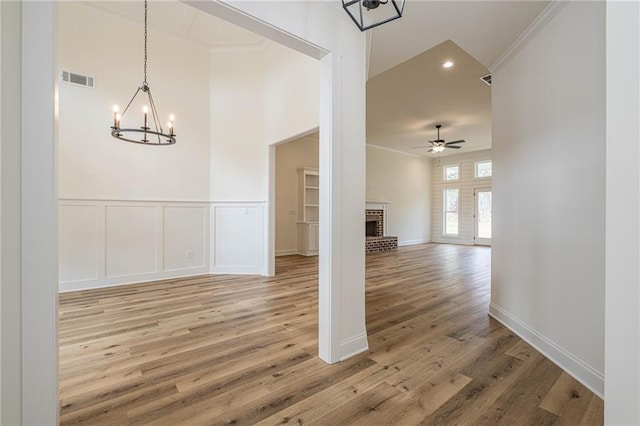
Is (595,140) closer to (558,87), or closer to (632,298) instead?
(558,87)

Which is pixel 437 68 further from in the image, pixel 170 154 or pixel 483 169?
pixel 483 169

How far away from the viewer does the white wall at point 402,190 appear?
29.5 feet

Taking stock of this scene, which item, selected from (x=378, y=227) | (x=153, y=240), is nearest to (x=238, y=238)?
(x=153, y=240)

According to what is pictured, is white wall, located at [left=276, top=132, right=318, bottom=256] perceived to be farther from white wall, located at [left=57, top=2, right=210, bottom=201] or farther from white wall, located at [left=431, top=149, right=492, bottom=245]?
white wall, located at [left=431, top=149, right=492, bottom=245]

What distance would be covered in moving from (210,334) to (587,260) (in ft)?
9.32

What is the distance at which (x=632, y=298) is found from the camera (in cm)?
71

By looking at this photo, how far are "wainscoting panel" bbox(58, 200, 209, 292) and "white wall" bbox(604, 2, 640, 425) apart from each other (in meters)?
4.85

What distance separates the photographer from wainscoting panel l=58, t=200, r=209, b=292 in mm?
3711

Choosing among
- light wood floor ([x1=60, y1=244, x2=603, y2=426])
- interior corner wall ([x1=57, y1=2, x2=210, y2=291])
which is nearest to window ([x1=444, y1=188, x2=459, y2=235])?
light wood floor ([x1=60, y1=244, x2=603, y2=426])

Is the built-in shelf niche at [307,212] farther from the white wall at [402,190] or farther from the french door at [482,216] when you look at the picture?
the french door at [482,216]

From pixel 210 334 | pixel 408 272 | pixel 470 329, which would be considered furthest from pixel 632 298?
pixel 408 272

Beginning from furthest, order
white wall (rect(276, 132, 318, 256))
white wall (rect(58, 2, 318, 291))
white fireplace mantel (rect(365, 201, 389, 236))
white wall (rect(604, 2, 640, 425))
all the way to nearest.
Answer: white fireplace mantel (rect(365, 201, 389, 236)), white wall (rect(276, 132, 318, 256)), white wall (rect(58, 2, 318, 291)), white wall (rect(604, 2, 640, 425))

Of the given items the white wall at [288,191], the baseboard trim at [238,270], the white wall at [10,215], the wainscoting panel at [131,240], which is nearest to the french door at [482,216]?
the white wall at [288,191]

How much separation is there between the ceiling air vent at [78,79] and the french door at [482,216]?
1000cm
